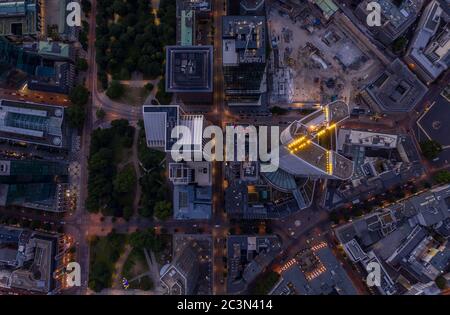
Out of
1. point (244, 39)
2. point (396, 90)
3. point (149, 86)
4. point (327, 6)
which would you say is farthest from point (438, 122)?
point (149, 86)

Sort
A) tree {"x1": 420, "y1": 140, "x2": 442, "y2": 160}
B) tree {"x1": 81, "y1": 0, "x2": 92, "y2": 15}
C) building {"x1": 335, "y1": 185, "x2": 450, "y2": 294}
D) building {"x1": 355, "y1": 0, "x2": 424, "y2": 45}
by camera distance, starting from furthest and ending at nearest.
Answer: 1. tree {"x1": 81, "y1": 0, "x2": 92, "y2": 15}
2. tree {"x1": 420, "y1": 140, "x2": 442, "y2": 160}
3. building {"x1": 355, "y1": 0, "x2": 424, "y2": 45}
4. building {"x1": 335, "y1": 185, "x2": 450, "y2": 294}

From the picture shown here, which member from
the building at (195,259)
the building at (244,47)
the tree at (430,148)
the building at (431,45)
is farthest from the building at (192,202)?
the building at (431,45)

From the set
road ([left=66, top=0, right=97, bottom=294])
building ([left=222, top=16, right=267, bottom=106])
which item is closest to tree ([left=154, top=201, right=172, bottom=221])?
road ([left=66, top=0, right=97, bottom=294])

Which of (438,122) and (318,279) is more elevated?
(438,122)

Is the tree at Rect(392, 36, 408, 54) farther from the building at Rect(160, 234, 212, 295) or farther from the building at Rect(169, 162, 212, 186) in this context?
the building at Rect(160, 234, 212, 295)

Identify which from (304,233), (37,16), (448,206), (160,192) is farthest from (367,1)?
(37,16)

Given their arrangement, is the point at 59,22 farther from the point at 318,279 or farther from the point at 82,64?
the point at 318,279
